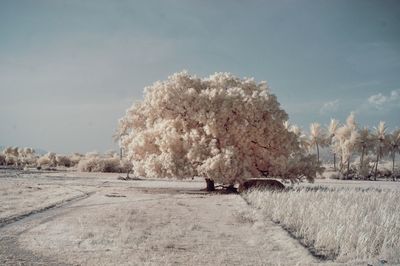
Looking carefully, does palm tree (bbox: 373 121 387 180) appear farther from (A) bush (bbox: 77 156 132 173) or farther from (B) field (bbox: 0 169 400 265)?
(B) field (bbox: 0 169 400 265)

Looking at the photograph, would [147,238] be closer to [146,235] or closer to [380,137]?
[146,235]

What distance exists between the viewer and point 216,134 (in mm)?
23719

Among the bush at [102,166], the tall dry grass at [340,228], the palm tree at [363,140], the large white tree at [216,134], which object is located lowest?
the tall dry grass at [340,228]

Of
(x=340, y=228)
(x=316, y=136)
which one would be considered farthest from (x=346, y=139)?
(x=340, y=228)

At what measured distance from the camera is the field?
955 centimetres

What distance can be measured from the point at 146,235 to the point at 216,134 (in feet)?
40.2

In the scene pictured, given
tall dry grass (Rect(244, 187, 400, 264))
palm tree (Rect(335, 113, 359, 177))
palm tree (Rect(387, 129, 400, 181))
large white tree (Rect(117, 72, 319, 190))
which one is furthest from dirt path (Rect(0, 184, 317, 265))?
palm tree (Rect(387, 129, 400, 181))

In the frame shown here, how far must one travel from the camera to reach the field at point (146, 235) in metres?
9.55

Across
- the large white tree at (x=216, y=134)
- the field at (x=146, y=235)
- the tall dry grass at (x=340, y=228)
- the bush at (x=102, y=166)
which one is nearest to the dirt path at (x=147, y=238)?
the field at (x=146, y=235)

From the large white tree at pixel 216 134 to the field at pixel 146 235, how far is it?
4374 mm

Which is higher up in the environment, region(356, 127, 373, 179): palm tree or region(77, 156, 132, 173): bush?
region(356, 127, 373, 179): palm tree

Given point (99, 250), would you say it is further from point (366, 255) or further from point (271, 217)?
point (271, 217)

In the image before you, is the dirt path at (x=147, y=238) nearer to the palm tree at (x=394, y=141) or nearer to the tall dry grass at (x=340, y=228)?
the tall dry grass at (x=340, y=228)

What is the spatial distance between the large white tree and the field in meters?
4.37
